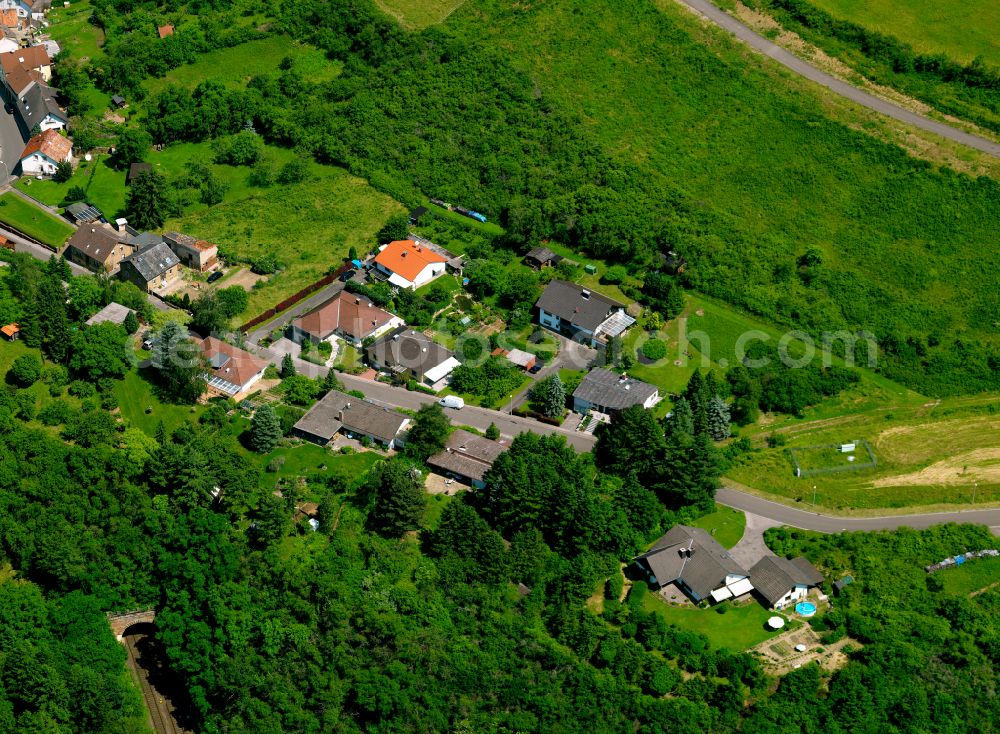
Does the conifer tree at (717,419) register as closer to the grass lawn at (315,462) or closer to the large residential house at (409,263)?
the grass lawn at (315,462)

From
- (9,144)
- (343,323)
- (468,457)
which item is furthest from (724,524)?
(9,144)

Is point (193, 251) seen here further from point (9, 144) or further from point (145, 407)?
point (9, 144)

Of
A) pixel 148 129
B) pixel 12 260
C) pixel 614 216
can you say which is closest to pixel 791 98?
pixel 614 216

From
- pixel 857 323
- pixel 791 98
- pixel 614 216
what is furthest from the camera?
pixel 791 98

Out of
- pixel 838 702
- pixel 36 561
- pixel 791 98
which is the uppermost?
pixel 791 98

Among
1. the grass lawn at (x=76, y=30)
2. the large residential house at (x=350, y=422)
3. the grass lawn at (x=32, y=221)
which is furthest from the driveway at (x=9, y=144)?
the large residential house at (x=350, y=422)

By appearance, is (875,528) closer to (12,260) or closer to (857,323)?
(857,323)

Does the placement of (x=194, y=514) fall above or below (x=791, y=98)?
below
